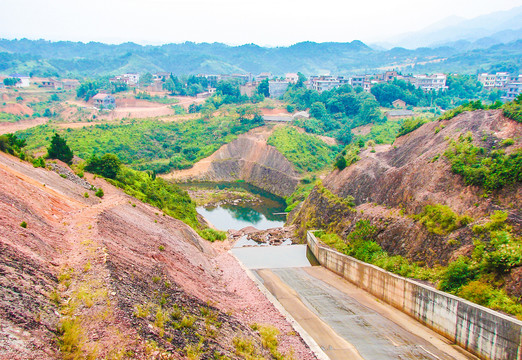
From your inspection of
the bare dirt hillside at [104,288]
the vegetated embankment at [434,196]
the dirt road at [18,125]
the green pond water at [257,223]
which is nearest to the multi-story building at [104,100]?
the dirt road at [18,125]

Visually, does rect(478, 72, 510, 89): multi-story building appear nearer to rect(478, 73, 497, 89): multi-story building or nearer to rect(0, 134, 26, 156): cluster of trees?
rect(478, 73, 497, 89): multi-story building

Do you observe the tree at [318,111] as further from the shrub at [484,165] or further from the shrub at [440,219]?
the shrub at [440,219]

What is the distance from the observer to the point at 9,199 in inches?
714

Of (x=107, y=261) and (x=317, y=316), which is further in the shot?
(x=317, y=316)

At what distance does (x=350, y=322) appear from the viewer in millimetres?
21094

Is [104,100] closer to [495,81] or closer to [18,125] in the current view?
[18,125]

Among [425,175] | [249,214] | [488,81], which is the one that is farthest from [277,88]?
[425,175]

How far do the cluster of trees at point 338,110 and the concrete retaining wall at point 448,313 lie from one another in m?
52.6

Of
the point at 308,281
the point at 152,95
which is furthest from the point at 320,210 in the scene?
the point at 152,95

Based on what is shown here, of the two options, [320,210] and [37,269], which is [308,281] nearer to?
[320,210]

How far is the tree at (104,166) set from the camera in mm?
33500

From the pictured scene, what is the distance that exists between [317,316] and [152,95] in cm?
10408

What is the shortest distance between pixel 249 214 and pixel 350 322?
112 feet

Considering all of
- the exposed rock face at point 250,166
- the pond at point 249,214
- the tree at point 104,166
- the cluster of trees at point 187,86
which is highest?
the cluster of trees at point 187,86
